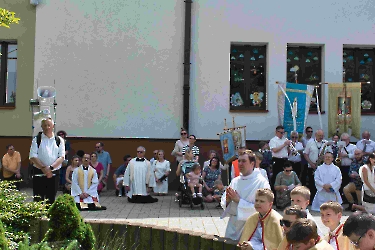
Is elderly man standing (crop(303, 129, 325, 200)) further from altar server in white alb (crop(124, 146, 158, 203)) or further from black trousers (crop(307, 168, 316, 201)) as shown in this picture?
altar server in white alb (crop(124, 146, 158, 203))

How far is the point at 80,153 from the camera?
15.6 meters

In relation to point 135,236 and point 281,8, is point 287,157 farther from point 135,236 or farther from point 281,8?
point 135,236

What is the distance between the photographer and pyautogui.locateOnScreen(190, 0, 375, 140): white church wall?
17172mm

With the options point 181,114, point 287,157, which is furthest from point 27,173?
point 287,157

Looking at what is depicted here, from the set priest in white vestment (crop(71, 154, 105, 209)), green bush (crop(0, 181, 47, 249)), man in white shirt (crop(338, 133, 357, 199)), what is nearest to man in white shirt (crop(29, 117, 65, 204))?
green bush (crop(0, 181, 47, 249))

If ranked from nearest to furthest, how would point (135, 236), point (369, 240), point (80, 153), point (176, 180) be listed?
1. point (369, 240)
2. point (135, 236)
3. point (80, 153)
4. point (176, 180)

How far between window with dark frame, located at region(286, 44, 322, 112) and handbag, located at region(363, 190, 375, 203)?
630 centimetres

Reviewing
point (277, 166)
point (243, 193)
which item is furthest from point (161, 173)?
point (243, 193)

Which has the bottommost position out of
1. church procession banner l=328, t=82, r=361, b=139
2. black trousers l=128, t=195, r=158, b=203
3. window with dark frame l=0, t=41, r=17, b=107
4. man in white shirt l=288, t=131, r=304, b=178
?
black trousers l=128, t=195, r=158, b=203

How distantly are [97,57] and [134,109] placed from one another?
6.58 ft

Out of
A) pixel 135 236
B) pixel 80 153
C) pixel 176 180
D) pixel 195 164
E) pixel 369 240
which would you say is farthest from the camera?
pixel 176 180

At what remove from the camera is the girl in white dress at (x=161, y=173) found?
1595 centimetres

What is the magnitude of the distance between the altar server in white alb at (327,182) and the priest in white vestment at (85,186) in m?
5.40

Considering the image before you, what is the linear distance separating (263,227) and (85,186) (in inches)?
315
